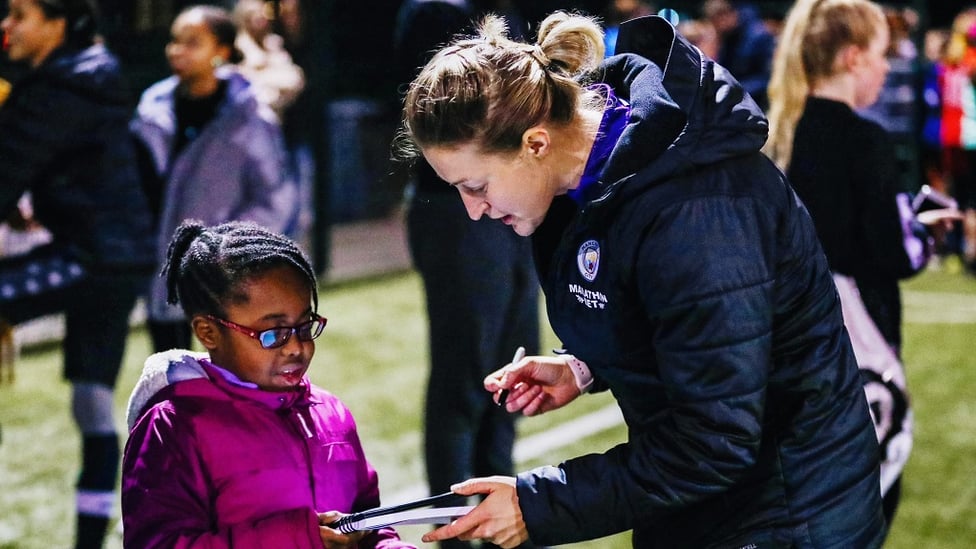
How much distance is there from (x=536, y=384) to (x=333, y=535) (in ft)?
2.06

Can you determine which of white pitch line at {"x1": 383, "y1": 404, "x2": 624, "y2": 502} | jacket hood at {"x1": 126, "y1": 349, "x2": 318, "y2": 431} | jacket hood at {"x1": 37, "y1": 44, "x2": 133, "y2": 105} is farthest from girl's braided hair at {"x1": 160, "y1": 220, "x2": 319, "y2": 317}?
white pitch line at {"x1": 383, "y1": 404, "x2": 624, "y2": 502}

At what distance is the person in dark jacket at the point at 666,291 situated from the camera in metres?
2.04

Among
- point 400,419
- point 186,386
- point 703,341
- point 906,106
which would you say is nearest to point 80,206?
point 186,386

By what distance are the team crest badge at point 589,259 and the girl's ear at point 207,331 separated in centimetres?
84

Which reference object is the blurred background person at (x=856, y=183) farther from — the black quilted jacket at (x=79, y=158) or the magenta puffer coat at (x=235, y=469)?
the black quilted jacket at (x=79, y=158)

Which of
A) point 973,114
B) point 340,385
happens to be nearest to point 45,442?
point 340,385

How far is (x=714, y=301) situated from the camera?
201cm

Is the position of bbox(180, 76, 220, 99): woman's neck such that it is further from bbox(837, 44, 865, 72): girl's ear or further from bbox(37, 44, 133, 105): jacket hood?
bbox(837, 44, 865, 72): girl's ear

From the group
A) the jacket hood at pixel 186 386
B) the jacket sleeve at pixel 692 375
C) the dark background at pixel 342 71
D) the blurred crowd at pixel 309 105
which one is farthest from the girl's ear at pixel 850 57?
the dark background at pixel 342 71

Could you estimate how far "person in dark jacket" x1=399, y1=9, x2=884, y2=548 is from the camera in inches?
80.4

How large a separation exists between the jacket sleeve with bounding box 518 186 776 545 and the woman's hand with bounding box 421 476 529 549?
0.03m

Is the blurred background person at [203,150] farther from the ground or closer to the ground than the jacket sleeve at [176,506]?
closer to the ground

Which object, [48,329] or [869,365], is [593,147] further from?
[48,329]

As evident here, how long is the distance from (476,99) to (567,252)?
33 centimetres
